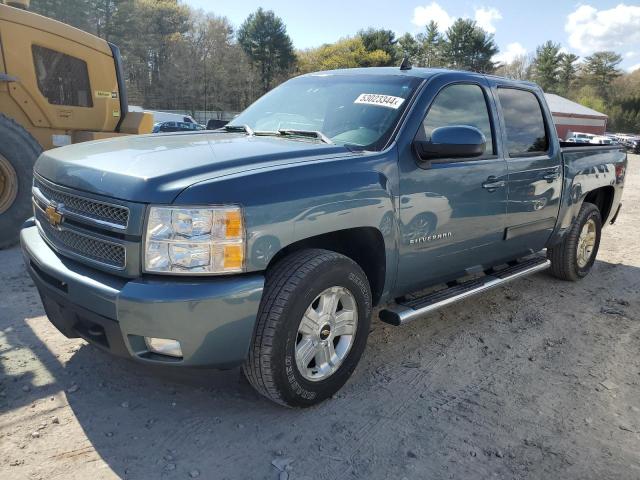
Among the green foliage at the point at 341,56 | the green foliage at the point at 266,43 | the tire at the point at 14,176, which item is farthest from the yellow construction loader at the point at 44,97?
the green foliage at the point at 341,56

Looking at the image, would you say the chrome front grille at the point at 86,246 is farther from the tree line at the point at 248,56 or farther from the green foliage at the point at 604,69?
the green foliage at the point at 604,69

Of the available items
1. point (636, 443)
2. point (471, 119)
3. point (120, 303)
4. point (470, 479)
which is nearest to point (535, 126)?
point (471, 119)

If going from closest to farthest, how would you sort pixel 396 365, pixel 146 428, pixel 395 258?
pixel 146 428
pixel 395 258
pixel 396 365

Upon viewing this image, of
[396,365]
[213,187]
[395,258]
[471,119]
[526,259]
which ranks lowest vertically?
[396,365]

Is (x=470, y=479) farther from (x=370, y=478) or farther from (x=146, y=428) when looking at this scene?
(x=146, y=428)

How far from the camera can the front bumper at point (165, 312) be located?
230cm

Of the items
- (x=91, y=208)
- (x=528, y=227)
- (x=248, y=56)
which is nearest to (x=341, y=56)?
(x=248, y=56)

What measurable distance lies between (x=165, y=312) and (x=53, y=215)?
3.29 feet

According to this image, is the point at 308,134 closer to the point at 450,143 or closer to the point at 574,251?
the point at 450,143

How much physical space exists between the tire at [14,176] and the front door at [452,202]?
14.8 ft

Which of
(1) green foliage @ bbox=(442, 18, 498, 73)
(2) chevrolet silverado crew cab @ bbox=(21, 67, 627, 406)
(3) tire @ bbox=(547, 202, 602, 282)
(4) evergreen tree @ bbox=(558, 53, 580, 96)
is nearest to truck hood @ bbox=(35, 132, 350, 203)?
(2) chevrolet silverado crew cab @ bbox=(21, 67, 627, 406)

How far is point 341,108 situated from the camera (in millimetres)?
3541

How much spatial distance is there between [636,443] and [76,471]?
111 inches

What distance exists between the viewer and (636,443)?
2.79 metres
